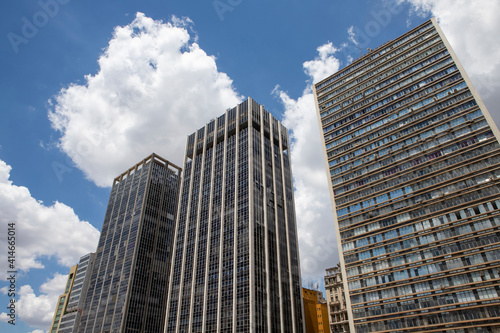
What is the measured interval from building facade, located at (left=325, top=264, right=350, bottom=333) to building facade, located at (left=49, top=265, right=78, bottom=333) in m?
124

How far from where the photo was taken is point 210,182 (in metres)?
120

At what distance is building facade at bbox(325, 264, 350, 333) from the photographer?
10684 cm

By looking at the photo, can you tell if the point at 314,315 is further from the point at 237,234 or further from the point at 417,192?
the point at 417,192

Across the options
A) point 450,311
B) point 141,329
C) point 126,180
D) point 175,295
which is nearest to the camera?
point 450,311

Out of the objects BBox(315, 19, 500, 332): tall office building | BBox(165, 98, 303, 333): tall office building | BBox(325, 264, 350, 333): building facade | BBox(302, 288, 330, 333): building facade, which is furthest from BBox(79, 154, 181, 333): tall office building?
BBox(315, 19, 500, 332): tall office building

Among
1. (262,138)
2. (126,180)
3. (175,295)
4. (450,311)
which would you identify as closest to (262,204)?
(262,138)

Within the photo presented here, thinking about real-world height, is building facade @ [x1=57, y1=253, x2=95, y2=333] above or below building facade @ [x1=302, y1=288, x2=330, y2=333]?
above

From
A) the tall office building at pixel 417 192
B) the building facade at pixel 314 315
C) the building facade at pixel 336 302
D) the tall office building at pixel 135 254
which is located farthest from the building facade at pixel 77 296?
the tall office building at pixel 417 192

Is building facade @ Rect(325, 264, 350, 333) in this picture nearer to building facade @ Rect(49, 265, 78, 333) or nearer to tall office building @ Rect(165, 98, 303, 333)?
tall office building @ Rect(165, 98, 303, 333)

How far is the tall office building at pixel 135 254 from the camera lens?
394 feet

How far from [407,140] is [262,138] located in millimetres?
54319

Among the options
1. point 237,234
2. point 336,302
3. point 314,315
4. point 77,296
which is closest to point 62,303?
point 77,296

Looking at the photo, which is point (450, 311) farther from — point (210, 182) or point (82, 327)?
point (82, 327)

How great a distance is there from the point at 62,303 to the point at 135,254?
73.7 m
